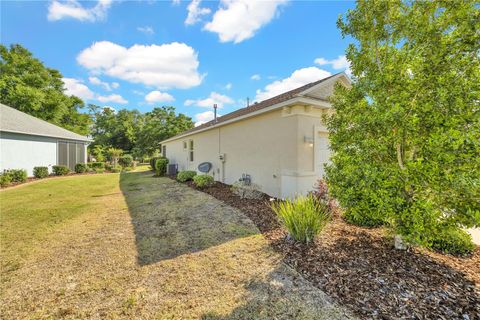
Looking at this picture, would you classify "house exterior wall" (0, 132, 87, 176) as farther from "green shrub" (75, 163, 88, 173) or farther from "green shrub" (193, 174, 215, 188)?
"green shrub" (193, 174, 215, 188)

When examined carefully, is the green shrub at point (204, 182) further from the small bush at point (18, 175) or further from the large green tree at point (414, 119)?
the small bush at point (18, 175)

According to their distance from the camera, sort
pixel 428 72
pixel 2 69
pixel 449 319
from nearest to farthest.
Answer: pixel 449 319 < pixel 428 72 < pixel 2 69

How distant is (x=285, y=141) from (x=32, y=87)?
3363 centimetres

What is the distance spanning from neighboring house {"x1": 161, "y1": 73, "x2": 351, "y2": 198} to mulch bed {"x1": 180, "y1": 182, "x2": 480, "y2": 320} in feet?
8.22

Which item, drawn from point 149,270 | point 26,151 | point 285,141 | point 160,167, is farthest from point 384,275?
point 26,151

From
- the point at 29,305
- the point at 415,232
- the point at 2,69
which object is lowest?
the point at 29,305

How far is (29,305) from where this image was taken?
252 cm

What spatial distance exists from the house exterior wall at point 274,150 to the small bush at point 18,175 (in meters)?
12.3

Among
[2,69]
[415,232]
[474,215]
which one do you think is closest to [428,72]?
[474,215]

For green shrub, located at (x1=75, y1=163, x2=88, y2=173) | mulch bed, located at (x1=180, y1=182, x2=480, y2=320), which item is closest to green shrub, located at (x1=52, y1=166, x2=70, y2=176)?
green shrub, located at (x1=75, y1=163, x2=88, y2=173)

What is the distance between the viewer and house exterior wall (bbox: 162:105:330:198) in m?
6.55

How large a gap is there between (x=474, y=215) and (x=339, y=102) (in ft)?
8.87

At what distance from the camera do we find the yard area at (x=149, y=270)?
7.89 ft

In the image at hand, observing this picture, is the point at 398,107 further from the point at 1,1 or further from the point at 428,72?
the point at 1,1
